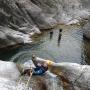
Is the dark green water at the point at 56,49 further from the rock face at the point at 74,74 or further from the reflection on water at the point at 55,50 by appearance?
the rock face at the point at 74,74

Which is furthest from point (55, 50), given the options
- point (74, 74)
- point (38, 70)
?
point (74, 74)

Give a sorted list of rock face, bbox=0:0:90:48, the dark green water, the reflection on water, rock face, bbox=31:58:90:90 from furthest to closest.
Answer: rock face, bbox=0:0:90:48, the dark green water, the reflection on water, rock face, bbox=31:58:90:90

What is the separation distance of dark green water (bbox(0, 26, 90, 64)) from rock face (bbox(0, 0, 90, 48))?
179cm

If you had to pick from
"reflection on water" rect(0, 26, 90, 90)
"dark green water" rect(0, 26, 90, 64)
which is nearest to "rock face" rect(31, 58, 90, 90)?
"reflection on water" rect(0, 26, 90, 90)

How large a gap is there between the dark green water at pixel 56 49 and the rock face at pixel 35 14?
70.3 inches

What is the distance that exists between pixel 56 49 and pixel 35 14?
11699 millimetres

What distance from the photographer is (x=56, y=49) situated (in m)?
30.3

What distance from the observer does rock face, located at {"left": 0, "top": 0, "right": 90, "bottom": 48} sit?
34.3 meters

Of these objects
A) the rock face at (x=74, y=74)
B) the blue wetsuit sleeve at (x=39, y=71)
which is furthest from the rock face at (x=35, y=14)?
the rock face at (x=74, y=74)

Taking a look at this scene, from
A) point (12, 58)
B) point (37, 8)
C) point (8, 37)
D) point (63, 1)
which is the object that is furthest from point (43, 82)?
point (63, 1)

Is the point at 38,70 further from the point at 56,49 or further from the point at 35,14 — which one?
the point at 35,14

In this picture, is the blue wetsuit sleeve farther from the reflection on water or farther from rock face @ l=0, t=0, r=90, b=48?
rock face @ l=0, t=0, r=90, b=48

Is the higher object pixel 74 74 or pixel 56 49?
pixel 56 49

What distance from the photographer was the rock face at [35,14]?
34.3 metres
